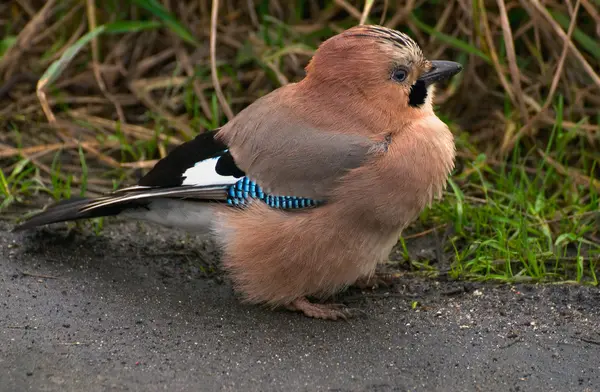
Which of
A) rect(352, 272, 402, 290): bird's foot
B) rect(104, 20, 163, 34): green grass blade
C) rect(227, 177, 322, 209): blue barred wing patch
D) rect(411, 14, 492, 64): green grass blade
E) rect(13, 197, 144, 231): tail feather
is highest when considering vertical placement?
rect(411, 14, 492, 64): green grass blade

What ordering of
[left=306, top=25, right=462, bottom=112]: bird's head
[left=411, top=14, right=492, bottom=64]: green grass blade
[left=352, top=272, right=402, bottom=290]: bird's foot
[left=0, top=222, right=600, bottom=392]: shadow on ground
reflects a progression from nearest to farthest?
[left=0, top=222, right=600, bottom=392]: shadow on ground, [left=306, top=25, right=462, bottom=112]: bird's head, [left=352, top=272, right=402, bottom=290]: bird's foot, [left=411, top=14, right=492, bottom=64]: green grass blade

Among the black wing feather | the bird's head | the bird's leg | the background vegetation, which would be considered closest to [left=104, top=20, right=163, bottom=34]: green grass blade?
the background vegetation

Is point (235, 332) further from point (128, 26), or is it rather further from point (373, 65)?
point (128, 26)

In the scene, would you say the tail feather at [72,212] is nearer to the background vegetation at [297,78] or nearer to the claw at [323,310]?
the background vegetation at [297,78]

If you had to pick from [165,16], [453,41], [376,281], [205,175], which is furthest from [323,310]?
[165,16]

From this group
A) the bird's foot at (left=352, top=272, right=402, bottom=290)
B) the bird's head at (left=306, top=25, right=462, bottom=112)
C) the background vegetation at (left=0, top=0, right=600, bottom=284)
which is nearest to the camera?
the bird's head at (left=306, top=25, right=462, bottom=112)

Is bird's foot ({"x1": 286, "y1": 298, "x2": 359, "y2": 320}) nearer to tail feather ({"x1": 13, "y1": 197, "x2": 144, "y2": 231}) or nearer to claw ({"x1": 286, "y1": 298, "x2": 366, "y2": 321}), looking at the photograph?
claw ({"x1": 286, "y1": 298, "x2": 366, "y2": 321})

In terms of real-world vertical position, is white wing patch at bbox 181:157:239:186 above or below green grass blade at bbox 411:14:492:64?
below
